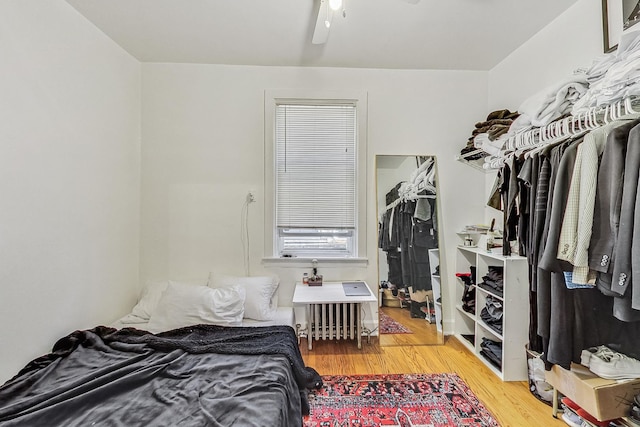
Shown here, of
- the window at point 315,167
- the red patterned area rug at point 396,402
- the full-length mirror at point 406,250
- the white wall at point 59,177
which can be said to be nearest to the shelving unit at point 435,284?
the full-length mirror at point 406,250

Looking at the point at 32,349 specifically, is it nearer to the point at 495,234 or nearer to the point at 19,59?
the point at 19,59

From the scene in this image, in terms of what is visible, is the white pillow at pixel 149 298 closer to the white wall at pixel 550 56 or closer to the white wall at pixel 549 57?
the white wall at pixel 549 57

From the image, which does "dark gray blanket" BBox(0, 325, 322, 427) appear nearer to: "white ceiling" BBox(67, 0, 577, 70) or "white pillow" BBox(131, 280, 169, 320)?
"white pillow" BBox(131, 280, 169, 320)

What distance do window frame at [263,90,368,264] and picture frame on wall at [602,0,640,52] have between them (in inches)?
65.9

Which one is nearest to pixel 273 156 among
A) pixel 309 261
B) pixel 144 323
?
pixel 309 261

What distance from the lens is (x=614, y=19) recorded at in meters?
1.74

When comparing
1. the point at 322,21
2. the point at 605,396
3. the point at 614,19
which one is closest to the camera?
the point at 605,396

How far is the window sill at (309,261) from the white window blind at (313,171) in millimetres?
306

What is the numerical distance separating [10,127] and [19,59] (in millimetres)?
401

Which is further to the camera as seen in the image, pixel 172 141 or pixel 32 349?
pixel 172 141

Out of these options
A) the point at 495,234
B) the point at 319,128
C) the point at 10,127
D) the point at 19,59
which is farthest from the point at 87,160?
the point at 495,234

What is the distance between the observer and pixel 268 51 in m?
2.62

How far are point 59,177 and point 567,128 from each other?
3.05 metres

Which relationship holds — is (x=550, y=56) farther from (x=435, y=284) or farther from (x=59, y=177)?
(x=59, y=177)
